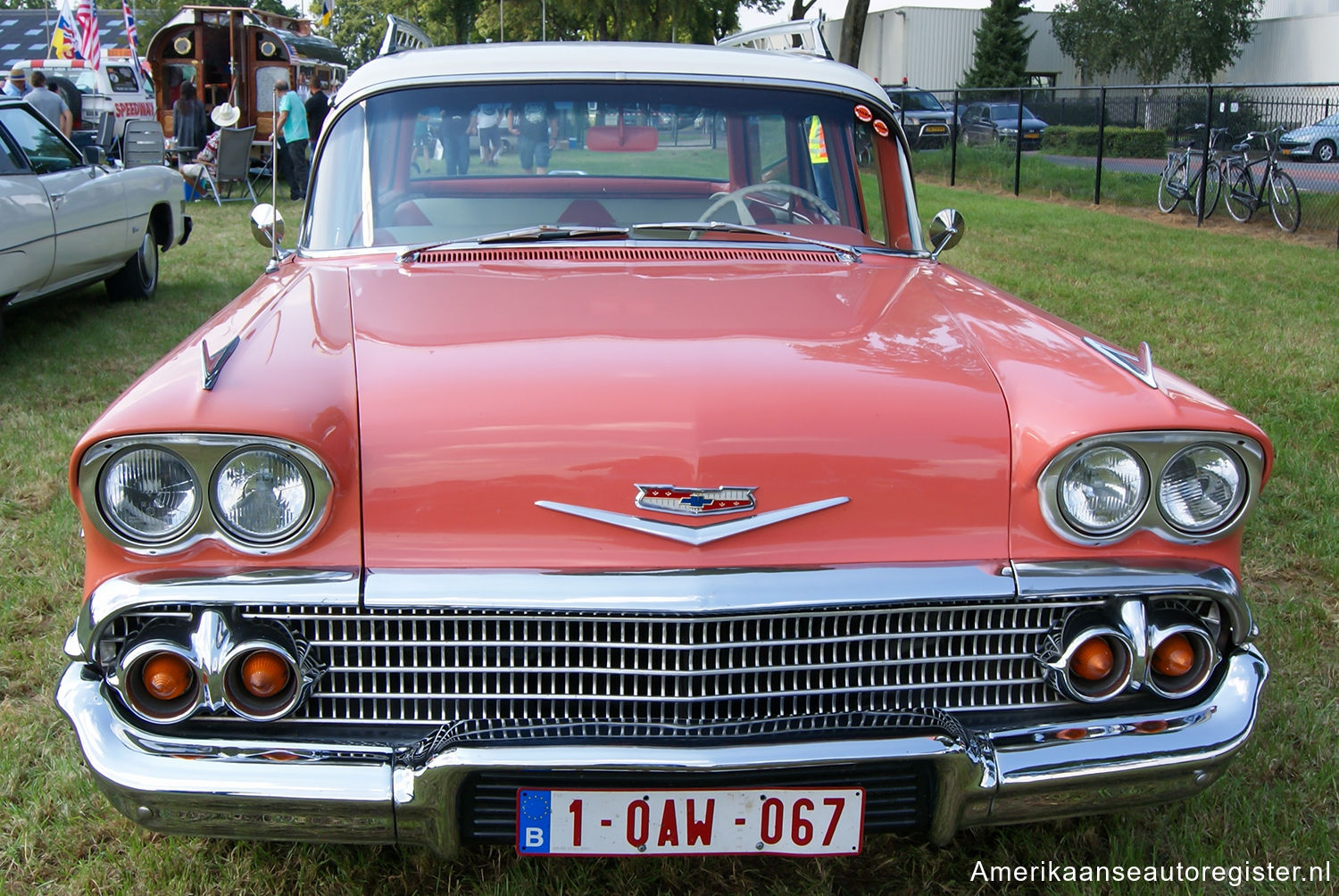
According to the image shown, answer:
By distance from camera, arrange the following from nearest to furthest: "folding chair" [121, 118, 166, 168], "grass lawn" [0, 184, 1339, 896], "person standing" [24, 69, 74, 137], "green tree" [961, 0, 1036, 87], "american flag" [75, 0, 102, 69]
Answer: "grass lawn" [0, 184, 1339, 896]
"folding chair" [121, 118, 166, 168]
"person standing" [24, 69, 74, 137]
"american flag" [75, 0, 102, 69]
"green tree" [961, 0, 1036, 87]

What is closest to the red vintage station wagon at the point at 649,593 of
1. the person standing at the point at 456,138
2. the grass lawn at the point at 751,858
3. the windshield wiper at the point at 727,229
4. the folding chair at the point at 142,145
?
the grass lawn at the point at 751,858

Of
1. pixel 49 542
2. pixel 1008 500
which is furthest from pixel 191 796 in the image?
pixel 49 542

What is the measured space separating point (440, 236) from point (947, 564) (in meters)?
1.64

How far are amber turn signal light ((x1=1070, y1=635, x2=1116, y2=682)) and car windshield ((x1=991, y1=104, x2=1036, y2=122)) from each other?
16313 millimetres

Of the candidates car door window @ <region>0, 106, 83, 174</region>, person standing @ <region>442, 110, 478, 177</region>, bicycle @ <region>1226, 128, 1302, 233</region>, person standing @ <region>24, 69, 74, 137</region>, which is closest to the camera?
person standing @ <region>442, 110, 478, 177</region>

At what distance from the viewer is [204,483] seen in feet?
6.22

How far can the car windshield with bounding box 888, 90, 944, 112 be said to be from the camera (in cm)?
2283

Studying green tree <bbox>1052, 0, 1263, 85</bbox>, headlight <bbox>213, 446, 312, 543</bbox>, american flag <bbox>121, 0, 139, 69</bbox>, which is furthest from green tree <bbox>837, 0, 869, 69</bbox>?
green tree <bbox>1052, 0, 1263, 85</bbox>

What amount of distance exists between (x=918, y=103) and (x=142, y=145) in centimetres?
1919

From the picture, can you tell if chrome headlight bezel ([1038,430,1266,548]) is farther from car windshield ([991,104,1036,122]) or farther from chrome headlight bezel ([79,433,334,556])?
car windshield ([991,104,1036,122])

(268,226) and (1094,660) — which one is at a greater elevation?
(268,226)

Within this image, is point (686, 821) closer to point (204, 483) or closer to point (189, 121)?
point (204, 483)

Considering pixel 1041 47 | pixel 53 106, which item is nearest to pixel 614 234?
pixel 53 106

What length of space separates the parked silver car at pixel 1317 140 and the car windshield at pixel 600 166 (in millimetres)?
10493
